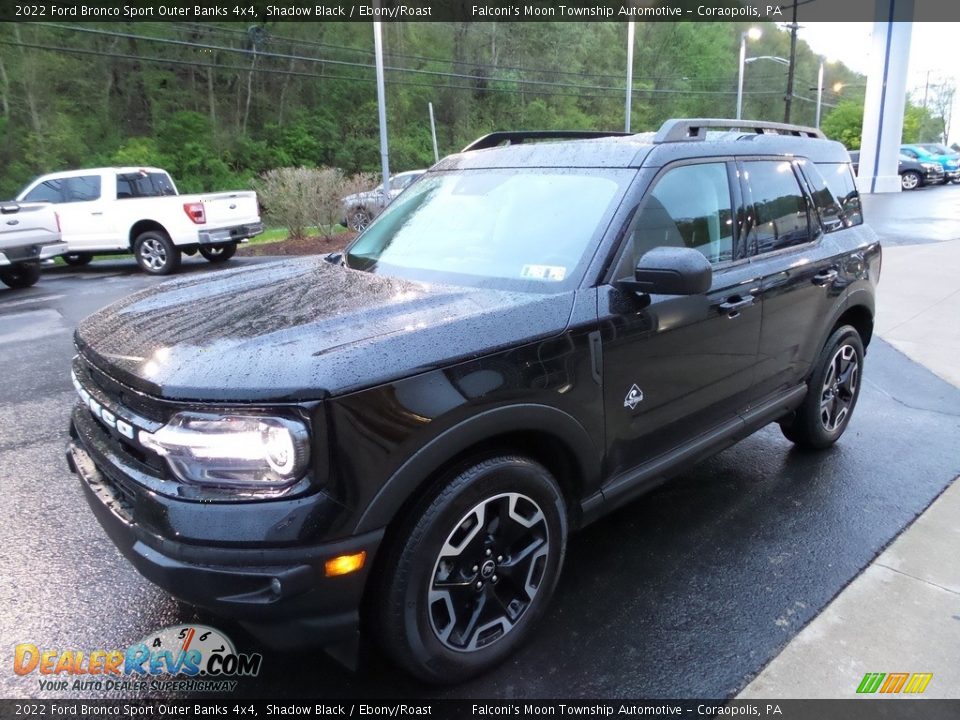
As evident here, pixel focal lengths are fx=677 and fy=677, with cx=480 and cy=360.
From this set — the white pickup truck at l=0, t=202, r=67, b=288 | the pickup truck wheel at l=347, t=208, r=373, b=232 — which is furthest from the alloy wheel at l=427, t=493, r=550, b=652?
the pickup truck wheel at l=347, t=208, r=373, b=232

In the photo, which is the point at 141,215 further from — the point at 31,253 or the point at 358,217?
the point at 358,217

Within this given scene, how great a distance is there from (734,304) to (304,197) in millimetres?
14686

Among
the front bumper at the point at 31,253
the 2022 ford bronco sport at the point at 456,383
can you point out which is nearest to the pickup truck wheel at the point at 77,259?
the front bumper at the point at 31,253

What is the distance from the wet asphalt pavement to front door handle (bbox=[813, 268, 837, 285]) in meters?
1.11

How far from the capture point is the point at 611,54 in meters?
63.5

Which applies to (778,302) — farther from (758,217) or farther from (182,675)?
(182,675)

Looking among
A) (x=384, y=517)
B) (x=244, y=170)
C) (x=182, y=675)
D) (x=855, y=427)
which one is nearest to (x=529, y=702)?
(x=384, y=517)

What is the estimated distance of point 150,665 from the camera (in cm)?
246

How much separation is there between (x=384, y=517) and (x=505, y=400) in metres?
0.54

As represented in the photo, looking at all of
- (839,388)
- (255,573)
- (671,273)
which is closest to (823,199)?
(839,388)

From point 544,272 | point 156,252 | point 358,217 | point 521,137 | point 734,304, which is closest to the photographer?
point 544,272

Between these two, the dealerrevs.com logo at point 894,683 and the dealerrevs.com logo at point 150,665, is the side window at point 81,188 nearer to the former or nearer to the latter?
the dealerrevs.com logo at point 150,665

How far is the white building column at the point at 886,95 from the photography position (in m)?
23.2

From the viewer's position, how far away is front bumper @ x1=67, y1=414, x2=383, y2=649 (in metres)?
1.84
